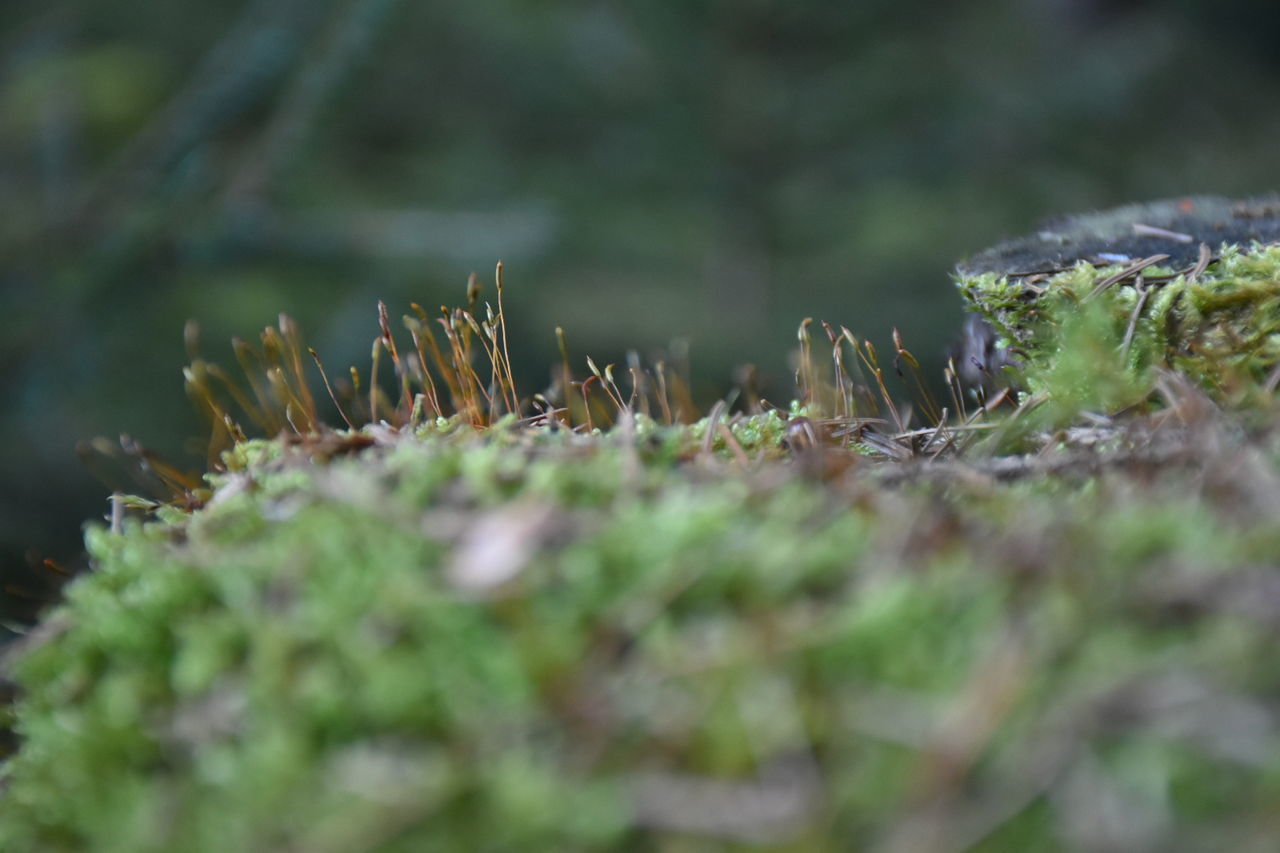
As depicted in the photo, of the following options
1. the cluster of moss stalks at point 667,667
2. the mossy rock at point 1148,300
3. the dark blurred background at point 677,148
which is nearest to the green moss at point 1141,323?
the mossy rock at point 1148,300

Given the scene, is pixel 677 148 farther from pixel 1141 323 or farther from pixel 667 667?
pixel 667 667

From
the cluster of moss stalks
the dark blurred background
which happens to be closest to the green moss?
the cluster of moss stalks

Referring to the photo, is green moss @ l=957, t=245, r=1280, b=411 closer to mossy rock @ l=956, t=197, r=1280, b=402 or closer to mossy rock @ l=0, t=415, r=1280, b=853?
mossy rock @ l=956, t=197, r=1280, b=402

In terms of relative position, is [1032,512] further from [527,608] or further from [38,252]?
[38,252]


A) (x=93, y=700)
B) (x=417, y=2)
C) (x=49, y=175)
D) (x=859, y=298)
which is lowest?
(x=859, y=298)

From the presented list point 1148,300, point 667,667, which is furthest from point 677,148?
point 667,667

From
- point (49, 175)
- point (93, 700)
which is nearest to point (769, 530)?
point (93, 700)
